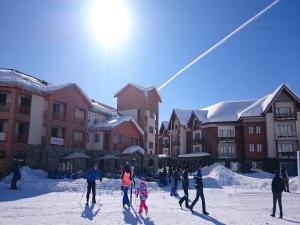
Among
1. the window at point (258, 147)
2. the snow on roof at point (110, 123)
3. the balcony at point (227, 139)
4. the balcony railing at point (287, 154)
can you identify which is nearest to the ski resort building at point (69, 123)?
the snow on roof at point (110, 123)

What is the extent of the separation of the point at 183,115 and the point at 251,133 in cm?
1562

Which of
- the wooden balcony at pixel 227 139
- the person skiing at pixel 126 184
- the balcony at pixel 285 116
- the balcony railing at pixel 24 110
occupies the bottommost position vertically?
the person skiing at pixel 126 184

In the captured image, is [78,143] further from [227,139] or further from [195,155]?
[227,139]

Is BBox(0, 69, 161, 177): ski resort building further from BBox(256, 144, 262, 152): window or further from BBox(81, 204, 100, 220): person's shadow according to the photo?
BBox(81, 204, 100, 220): person's shadow

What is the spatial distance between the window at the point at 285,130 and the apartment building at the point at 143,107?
18.6 m

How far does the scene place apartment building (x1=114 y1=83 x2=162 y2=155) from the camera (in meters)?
47.1

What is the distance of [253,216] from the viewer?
11.6m

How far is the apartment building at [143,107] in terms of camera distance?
47.1m

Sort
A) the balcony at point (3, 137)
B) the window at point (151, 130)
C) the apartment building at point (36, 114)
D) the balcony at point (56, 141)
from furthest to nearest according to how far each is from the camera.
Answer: the window at point (151, 130), the balcony at point (56, 141), the apartment building at point (36, 114), the balcony at point (3, 137)

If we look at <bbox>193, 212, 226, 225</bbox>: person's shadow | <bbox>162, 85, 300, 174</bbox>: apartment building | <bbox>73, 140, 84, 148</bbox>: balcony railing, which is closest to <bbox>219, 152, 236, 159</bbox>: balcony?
<bbox>162, 85, 300, 174</bbox>: apartment building

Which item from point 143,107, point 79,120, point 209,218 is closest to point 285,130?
point 143,107

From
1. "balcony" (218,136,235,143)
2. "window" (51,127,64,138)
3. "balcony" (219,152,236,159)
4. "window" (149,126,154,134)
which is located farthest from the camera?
"balcony" (218,136,235,143)

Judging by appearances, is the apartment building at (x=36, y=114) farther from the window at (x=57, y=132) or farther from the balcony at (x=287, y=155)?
the balcony at (x=287, y=155)

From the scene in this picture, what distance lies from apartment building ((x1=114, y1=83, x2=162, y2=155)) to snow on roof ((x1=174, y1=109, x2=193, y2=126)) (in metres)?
8.68
